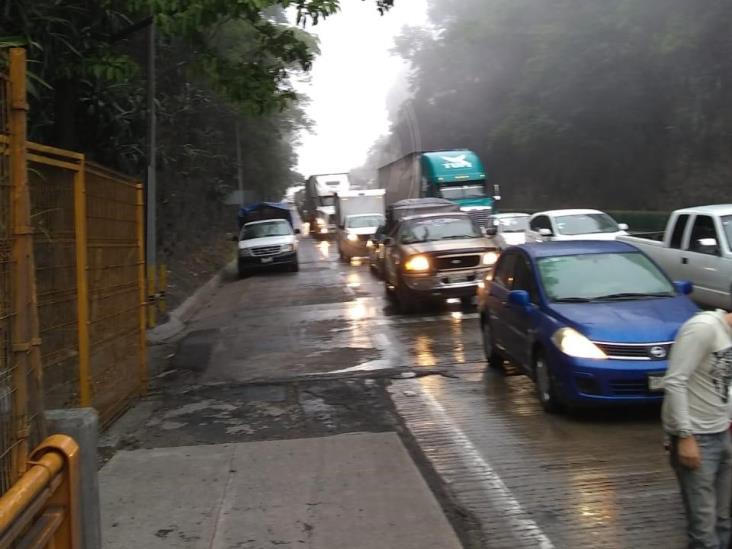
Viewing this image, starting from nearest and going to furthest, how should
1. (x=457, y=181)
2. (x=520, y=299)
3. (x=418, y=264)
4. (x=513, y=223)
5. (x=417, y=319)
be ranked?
(x=520, y=299) < (x=417, y=319) < (x=418, y=264) < (x=513, y=223) < (x=457, y=181)

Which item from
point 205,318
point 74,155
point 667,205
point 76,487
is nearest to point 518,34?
point 667,205

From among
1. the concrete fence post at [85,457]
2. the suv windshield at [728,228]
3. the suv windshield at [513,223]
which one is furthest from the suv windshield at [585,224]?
the concrete fence post at [85,457]

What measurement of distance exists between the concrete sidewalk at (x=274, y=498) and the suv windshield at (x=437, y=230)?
922 cm

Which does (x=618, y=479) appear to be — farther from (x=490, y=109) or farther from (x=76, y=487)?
(x=490, y=109)

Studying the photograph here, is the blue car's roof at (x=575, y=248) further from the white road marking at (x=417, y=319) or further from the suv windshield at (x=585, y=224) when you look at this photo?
the suv windshield at (x=585, y=224)

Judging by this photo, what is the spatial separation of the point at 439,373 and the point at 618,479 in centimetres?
398

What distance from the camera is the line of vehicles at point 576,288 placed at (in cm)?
687

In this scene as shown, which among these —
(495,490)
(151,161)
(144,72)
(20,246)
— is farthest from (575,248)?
(144,72)

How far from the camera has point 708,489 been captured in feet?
13.3

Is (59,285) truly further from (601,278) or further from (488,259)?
(488,259)

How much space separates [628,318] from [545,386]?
979mm

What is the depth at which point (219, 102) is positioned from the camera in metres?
32.0

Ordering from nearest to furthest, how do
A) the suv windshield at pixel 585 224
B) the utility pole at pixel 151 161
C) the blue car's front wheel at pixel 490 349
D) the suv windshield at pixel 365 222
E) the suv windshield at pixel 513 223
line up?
the blue car's front wheel at pixel 490 349 → the utility pole at pixel 151 161 → the suv windshield at pixel 585 224 → the suv windshield at pixel 513 223 → the suv windshield at pixel 365 222

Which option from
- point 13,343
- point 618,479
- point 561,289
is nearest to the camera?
point 13,343
